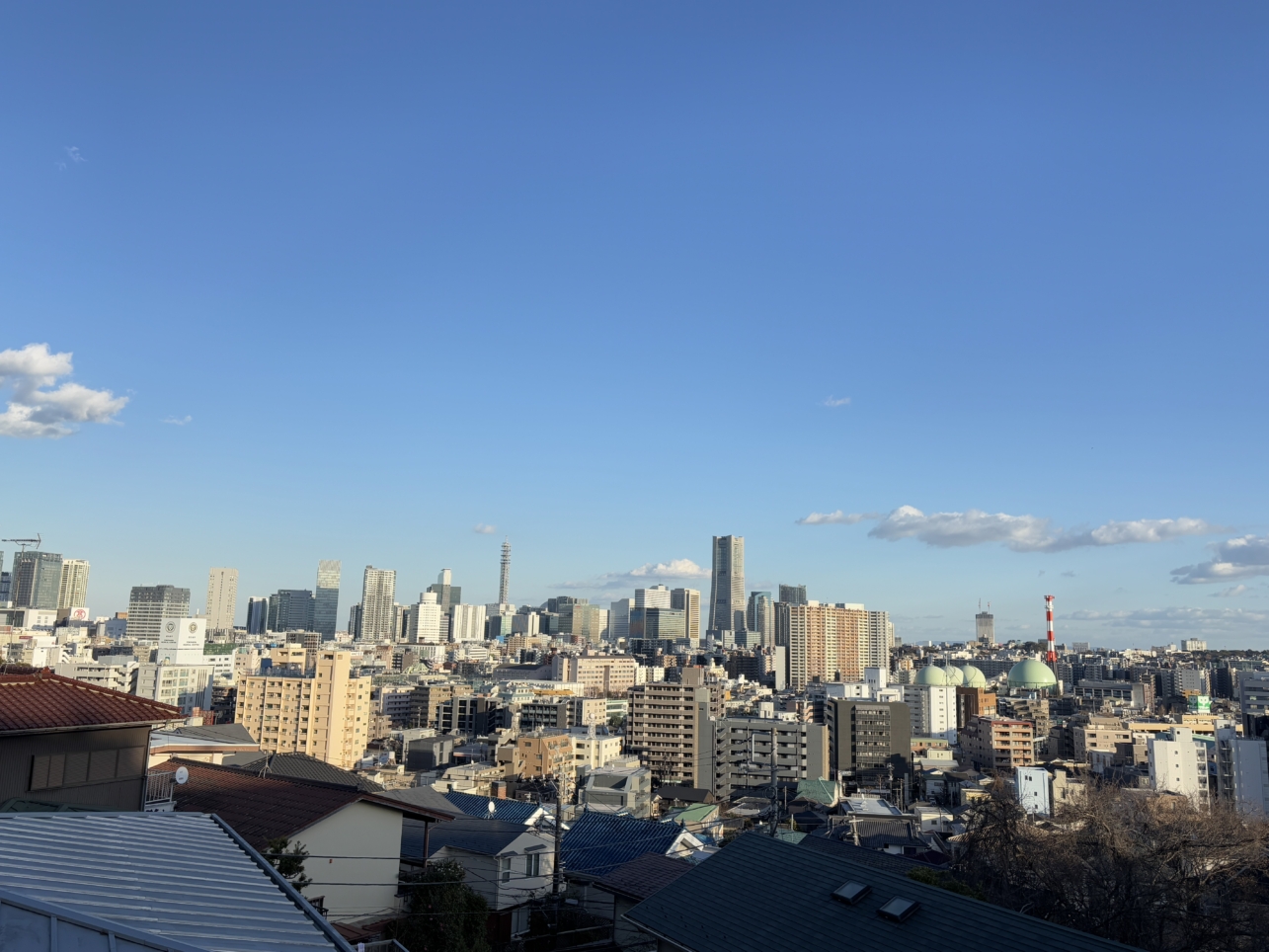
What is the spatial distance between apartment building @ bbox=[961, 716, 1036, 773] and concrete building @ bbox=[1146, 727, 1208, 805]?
596 inches

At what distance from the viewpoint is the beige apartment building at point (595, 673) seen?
12450cm

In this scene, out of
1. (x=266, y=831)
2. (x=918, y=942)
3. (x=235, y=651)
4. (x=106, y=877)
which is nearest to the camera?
(x=106, y=877)

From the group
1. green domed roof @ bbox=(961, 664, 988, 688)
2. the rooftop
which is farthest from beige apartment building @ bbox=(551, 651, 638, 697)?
the rooftop

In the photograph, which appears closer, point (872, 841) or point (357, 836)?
point (357, 836)

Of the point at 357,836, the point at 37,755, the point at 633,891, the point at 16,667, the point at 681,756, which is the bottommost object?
the point at 681,756

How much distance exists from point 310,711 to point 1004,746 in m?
55.0

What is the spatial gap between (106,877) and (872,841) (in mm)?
31651

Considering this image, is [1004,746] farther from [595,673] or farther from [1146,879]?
[595,673]

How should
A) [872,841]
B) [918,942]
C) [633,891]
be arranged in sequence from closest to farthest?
1. [918,942]
2. [633,891]
3. [872,841]

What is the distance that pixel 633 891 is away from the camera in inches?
588

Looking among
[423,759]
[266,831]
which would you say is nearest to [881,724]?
[423,759]

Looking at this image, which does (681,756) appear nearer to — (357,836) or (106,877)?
(357,836)

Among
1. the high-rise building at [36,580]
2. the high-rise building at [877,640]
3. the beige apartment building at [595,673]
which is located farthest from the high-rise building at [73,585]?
the high-rise building at [877,640]

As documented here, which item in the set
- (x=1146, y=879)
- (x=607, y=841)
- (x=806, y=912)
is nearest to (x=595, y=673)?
(x=607, y=841)
